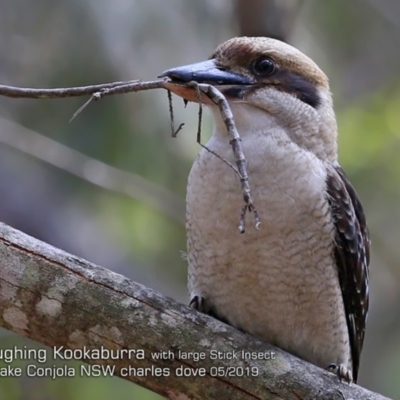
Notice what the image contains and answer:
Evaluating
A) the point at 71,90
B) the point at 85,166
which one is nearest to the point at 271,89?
the point at 71,90

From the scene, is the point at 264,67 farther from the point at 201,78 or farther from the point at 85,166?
the point at 85,166

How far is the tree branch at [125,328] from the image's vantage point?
2.48m

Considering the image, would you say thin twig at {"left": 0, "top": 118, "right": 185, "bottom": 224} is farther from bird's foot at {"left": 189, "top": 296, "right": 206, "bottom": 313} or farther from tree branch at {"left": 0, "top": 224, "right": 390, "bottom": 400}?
tree branch at {"left": 0, "top": 224, "right": 390, "bottom": 400}

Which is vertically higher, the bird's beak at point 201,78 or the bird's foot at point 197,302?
the bird's beak at point 201,78

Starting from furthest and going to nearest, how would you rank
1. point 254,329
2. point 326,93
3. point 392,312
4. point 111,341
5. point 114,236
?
point 392,312 < point 114,236 < point 326,93 < point 254,329 < point 111,341

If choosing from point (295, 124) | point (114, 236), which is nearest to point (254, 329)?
point (295, 124)

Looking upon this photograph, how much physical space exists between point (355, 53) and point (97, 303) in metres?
4.95

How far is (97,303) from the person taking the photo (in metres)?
2.53

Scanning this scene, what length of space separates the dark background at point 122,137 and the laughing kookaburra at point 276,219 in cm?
172

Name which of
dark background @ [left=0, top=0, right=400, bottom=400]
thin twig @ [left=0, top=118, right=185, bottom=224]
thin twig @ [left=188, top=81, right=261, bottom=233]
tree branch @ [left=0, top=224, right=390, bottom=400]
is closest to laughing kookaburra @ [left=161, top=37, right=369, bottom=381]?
tree branch @ [left=0, top=224, right=390, bottom=400]

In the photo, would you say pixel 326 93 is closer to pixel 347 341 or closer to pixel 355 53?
pixel 347 341

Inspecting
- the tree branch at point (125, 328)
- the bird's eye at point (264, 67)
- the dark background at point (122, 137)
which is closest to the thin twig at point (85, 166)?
the dark background at point (122, 137)

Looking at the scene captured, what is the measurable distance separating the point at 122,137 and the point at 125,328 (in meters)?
2.77

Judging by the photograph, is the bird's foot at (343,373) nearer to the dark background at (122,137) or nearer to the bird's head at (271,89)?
the bird's head at (271,89)
